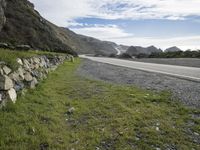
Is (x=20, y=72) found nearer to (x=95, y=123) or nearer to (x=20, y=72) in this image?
(x=20, y=72)

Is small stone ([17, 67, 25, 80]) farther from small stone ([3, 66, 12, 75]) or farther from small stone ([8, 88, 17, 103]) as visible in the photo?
small stone ([8, 88, 17, 103])

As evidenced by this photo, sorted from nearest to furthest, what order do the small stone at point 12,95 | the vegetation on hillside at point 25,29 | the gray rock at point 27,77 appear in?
1. the small stone at point 12,95
2. the gray rock at point 27,77
3. the vegetation on hillside at point 25,29

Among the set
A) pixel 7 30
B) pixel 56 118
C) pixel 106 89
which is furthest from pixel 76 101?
pixel 7 30

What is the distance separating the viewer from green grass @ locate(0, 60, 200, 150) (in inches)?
240

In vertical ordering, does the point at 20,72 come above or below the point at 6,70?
below

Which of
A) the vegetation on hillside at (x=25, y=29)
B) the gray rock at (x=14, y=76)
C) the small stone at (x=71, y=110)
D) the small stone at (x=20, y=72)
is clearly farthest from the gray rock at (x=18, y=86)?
the vegetation on hillside at (x=25, y=29)

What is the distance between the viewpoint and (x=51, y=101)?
9.39 metres

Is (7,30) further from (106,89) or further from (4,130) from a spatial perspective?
(4,130)

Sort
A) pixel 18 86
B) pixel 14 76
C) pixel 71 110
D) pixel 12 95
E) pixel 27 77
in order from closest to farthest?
pixel 12 95 → pixel 71 110 → pixel 14 76 → pixel 18 86 → pixel 27 77

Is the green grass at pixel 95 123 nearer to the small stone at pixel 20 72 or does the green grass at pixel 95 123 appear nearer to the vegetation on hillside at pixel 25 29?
the small stone at pixel 20 72

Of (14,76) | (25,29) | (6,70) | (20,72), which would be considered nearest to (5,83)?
(6,70)

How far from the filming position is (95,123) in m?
7.41

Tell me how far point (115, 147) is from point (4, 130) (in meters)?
2.27

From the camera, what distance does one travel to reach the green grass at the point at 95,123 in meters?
6.09
